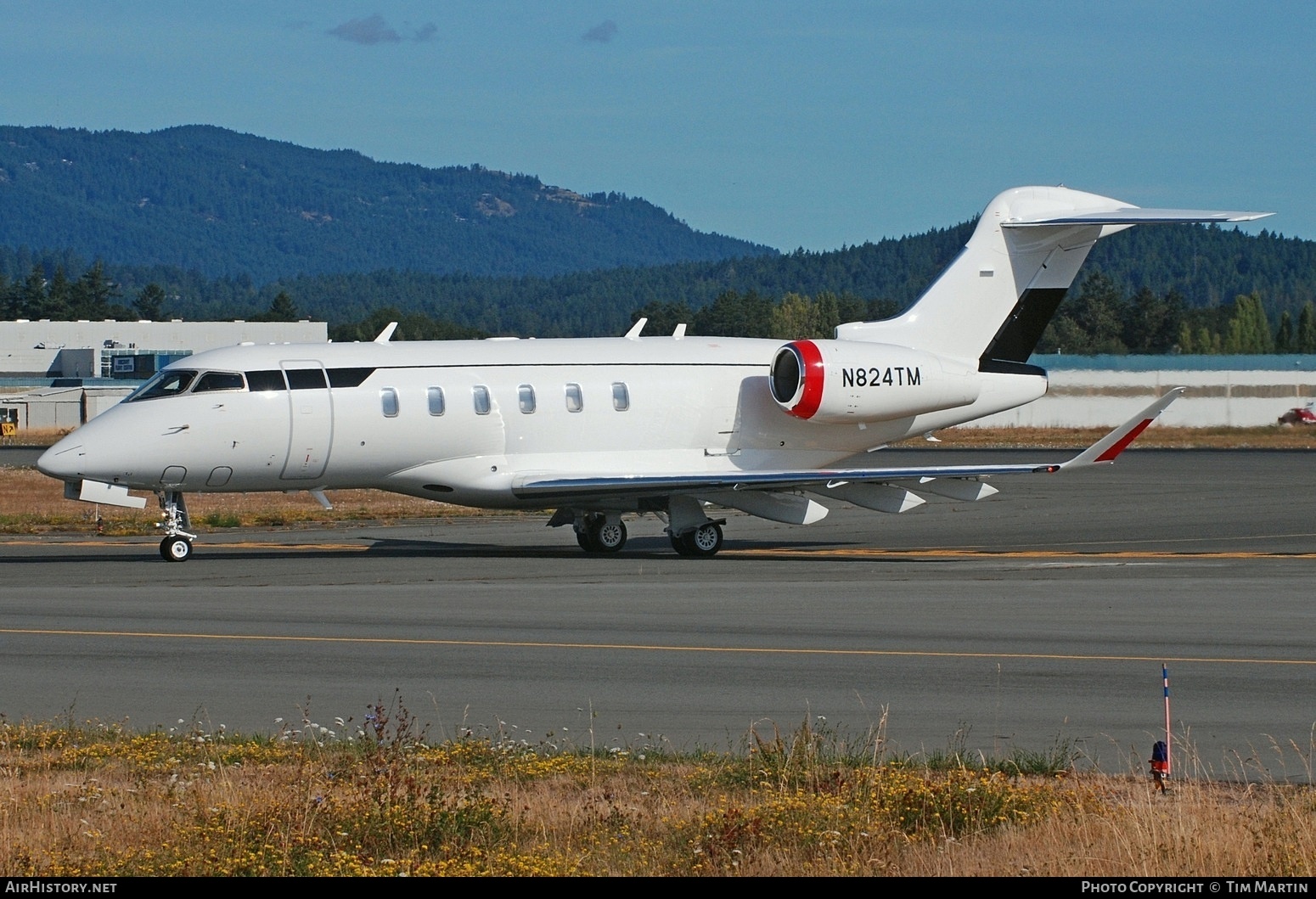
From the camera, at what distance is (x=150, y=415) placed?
2372 cm

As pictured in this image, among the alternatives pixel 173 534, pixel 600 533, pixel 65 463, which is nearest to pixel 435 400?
pixel 600 533

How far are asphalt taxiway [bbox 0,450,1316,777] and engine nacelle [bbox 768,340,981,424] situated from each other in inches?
97.1

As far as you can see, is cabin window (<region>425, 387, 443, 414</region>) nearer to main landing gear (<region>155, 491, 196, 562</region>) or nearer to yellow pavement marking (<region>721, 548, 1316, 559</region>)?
main landing gear (<region>155, 491, 196, 562</region>)

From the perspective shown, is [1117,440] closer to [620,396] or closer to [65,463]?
[620,396]

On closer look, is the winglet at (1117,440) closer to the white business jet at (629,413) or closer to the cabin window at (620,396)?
the white business jet at (629,413)

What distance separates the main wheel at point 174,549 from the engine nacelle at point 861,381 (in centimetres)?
995

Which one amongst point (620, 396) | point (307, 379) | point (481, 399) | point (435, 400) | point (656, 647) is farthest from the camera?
point (620, 396)

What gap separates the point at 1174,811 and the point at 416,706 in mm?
6518

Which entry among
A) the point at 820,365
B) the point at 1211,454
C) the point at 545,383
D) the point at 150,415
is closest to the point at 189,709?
the point at 150,415

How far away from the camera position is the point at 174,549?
2459 centimetres

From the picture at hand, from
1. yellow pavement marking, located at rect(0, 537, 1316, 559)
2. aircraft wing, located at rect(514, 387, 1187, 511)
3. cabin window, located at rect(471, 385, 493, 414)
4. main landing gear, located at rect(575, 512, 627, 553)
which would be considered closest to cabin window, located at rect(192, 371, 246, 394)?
cabin window, located at rect(471, 385, 493, 414)

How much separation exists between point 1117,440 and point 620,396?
26.7 feet

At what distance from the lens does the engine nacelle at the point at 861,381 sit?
86.1 ft

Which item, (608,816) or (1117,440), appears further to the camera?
(1117,440)
